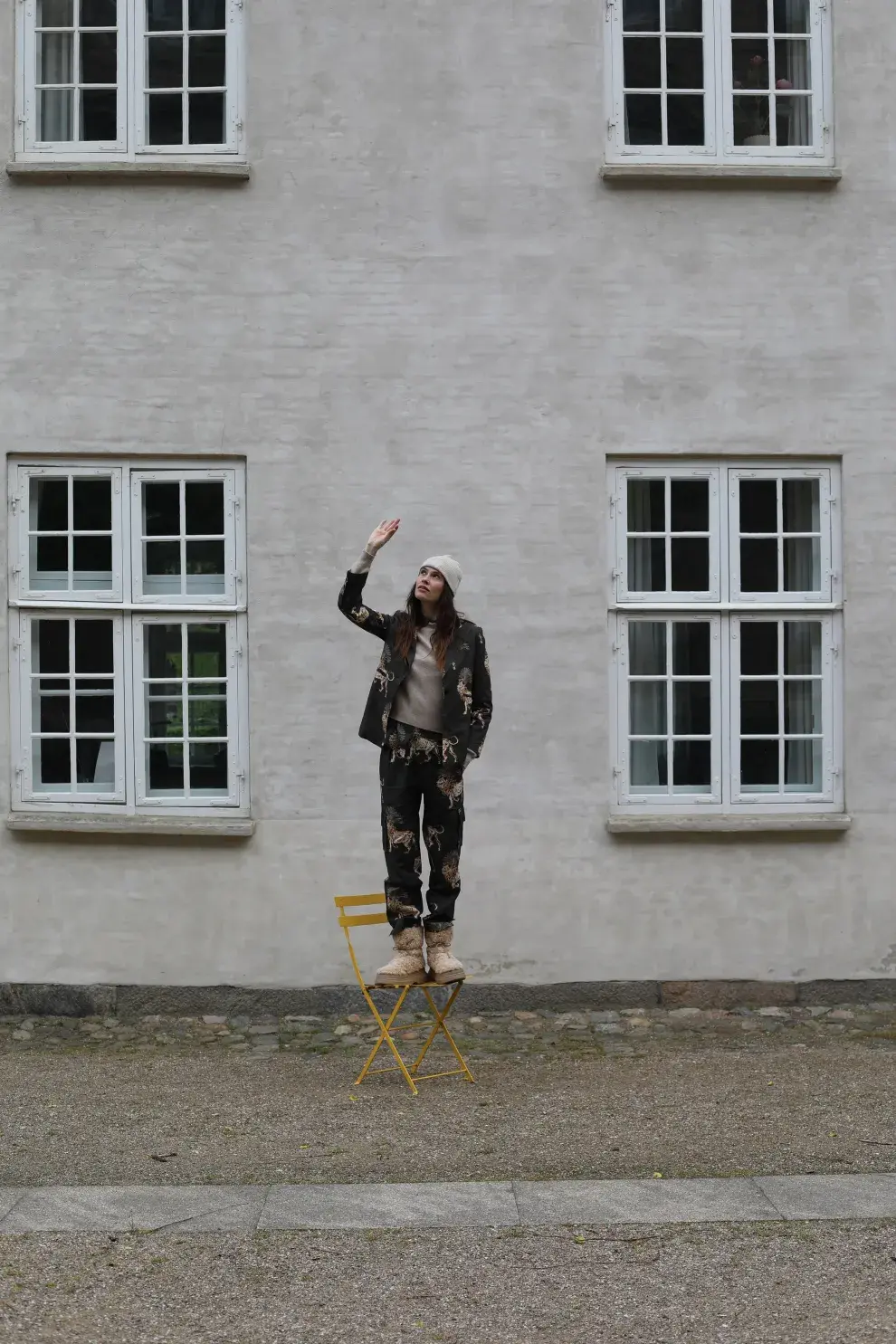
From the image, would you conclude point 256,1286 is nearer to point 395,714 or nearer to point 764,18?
point 395,714

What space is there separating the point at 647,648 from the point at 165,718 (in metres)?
2.73

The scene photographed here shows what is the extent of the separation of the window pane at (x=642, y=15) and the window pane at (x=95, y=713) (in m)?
4.74

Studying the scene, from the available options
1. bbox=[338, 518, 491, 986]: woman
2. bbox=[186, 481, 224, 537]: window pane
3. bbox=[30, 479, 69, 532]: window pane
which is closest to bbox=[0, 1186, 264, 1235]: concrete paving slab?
bbox=[338, 518, 491, 986]: woman

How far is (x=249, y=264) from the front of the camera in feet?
29.8

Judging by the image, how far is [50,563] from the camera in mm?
9219

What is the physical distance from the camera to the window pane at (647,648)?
928 cm

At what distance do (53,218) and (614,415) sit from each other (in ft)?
10.7

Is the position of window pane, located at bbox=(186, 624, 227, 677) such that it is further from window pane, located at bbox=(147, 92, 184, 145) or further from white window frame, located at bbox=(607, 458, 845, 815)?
window pane, located at bbox=(147, 92, 184, 145)

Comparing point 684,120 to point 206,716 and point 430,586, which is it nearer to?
point 430,586

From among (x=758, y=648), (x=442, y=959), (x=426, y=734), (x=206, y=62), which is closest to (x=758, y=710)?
(x=758, y=648)

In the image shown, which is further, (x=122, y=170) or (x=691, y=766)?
(x=691, y=766)

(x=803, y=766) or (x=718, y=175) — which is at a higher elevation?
(x=718, y=175)

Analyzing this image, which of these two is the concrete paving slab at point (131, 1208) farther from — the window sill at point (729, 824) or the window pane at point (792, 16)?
the window pane at point (792, 16)

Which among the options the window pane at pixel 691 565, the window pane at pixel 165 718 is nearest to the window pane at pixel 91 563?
the window pane at pixel 165 718
